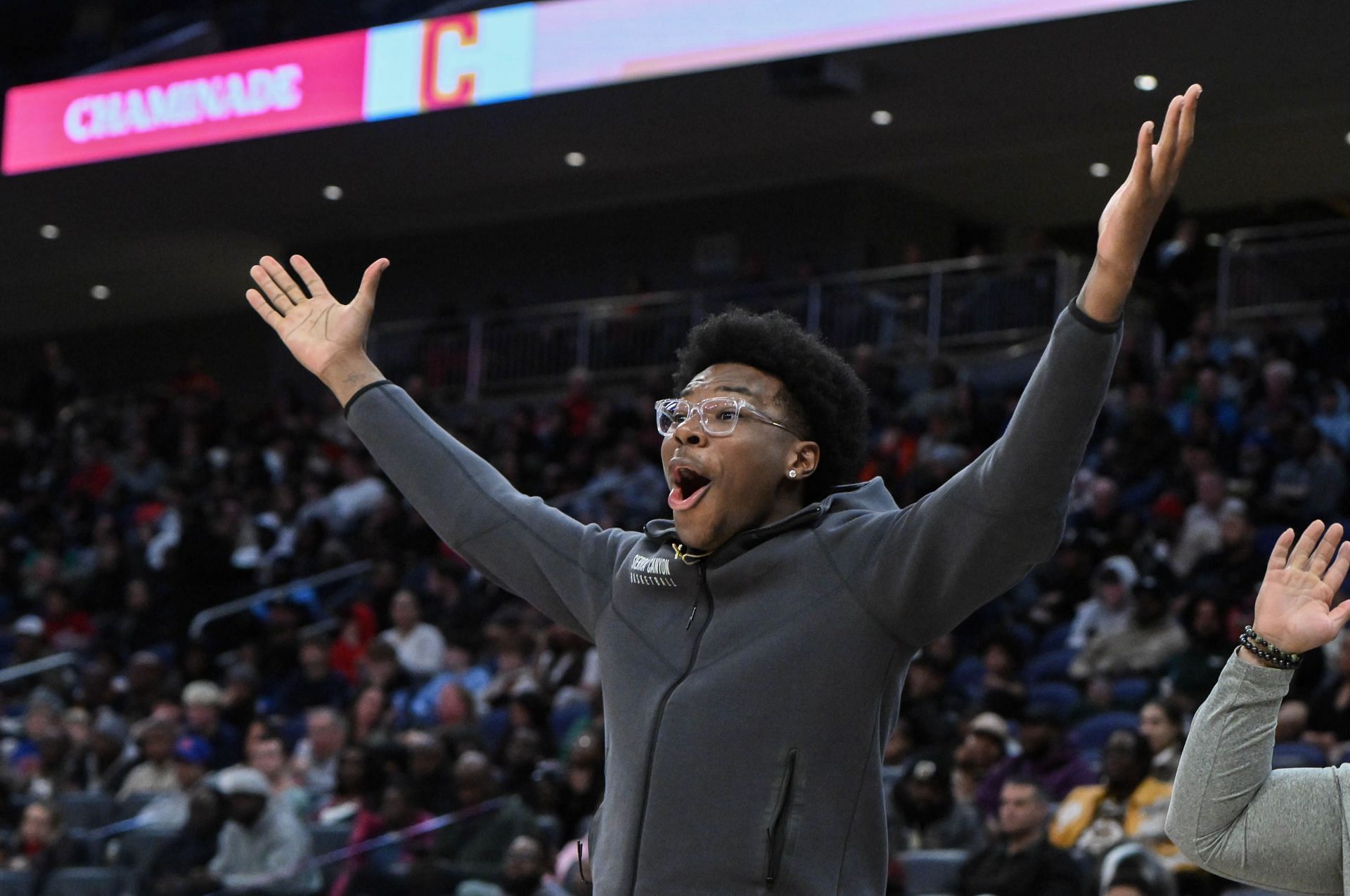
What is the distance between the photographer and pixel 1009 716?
779 centimetres

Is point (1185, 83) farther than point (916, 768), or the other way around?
point (1185, 83)

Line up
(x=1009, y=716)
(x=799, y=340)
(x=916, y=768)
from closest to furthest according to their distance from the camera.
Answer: (x=799, y=340) → (x=916, y=768) → (x=1009, y=716)

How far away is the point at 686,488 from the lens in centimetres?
260

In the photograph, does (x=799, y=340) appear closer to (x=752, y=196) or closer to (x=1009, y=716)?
(x=1009, y=716)

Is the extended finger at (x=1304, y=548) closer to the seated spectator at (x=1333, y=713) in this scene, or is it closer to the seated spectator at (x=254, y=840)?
the seated spectator at (x=1333, y=713)

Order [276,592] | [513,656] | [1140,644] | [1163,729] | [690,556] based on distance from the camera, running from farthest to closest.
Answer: [276,592]
[513,656]
[1140,644]
[1163,729]
[690,556]

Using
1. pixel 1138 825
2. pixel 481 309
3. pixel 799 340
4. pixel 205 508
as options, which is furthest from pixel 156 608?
pixel 799 340

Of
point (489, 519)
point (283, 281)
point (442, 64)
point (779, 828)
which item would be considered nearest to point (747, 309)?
point (442, 64)

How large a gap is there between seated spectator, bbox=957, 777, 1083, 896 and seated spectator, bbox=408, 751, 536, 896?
6.08 ft

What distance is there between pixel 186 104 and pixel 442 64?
218 centimetres

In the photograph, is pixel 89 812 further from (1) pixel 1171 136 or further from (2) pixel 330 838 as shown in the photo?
(1) pixel 1171 136

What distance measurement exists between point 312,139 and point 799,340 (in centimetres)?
1164

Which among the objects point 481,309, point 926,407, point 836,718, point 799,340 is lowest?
point 836,718

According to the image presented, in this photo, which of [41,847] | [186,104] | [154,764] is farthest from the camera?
[186,104]
